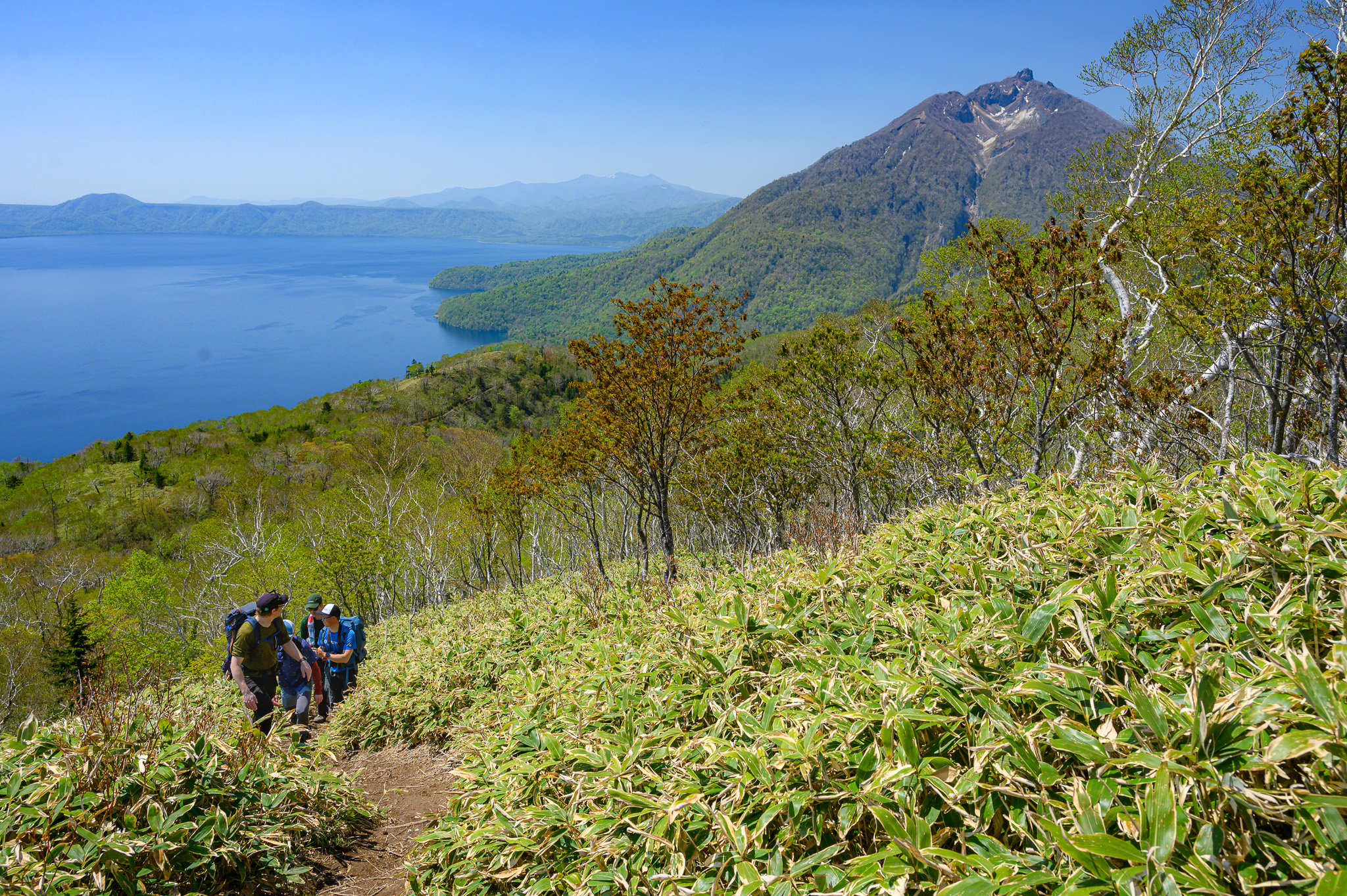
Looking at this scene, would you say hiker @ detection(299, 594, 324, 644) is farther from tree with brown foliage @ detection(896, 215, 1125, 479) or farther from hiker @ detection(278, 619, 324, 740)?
tree with brown foliage @ detection(896, 215, 1125, 479)

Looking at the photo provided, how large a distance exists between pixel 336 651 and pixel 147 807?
4.20 m

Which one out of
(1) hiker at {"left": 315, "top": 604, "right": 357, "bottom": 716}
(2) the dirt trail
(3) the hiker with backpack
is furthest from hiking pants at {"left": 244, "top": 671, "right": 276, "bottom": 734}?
(1) hiker at {"left": 315, "top": 604, "right": 357, "bottom": 716}

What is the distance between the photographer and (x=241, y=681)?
4.95m

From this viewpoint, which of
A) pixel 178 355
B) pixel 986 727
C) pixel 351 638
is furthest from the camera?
pixel 178 355

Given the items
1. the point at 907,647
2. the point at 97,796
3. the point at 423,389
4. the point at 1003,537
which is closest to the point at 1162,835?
the point at 907,647

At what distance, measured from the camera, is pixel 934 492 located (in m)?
10.8

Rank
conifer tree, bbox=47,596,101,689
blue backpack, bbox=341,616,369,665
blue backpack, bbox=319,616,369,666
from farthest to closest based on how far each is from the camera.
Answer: conifer tree, bbox=47,596,101,689
blue backpack, bbox=341,616,369,665
blue backpack, bbox=319,616,369,666

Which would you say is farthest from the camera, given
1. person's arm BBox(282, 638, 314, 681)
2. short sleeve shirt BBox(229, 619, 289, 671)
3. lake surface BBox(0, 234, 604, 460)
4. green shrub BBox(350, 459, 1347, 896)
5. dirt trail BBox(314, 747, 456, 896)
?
lake surface BBox(0, 234, 604, 460)

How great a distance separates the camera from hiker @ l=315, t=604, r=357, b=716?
258 inches

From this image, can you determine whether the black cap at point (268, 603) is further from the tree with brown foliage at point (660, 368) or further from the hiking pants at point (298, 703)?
the tree with brown foliage at point (660, 368)

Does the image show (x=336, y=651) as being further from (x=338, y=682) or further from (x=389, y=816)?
(x=389, y=816)

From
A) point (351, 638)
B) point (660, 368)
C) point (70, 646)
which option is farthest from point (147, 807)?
point (70, 646)

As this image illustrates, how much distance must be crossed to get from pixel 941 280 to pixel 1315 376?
11.2 meters

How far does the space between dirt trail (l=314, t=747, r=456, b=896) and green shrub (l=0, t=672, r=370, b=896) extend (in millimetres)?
189
